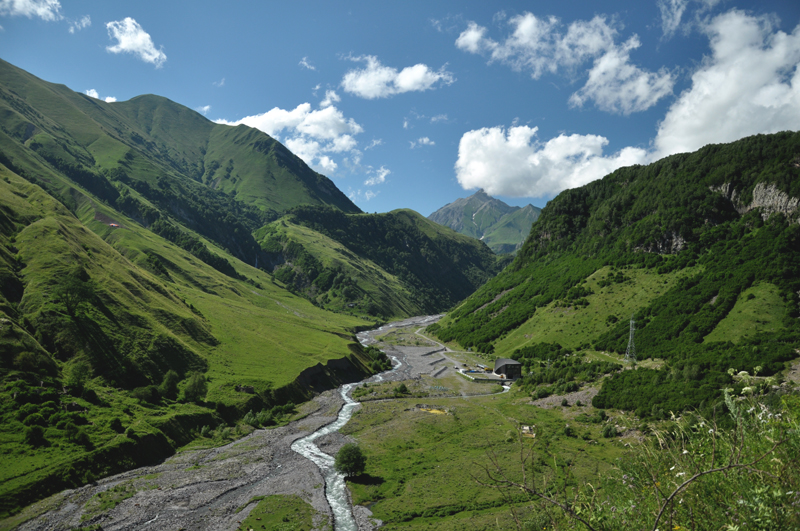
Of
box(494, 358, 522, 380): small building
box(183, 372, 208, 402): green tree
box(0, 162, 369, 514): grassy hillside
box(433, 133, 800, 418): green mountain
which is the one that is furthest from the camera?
box(494, 358, 522, 380): small building

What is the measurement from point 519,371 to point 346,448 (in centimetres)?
7868

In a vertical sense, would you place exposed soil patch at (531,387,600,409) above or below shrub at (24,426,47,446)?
above

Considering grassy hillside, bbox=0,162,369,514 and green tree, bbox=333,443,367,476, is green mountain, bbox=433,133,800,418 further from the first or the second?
grassy hillside, bbox=0,162,369,514

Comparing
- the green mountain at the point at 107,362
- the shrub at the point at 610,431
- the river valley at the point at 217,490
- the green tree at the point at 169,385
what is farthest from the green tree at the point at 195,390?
the shrub at the point at 610,431

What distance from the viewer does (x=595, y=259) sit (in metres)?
164

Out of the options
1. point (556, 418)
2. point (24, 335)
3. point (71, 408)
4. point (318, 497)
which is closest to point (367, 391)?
point (556, 418)

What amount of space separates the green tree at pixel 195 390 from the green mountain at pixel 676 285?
252 feet

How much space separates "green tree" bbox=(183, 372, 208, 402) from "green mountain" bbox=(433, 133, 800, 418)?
7693 centimetres

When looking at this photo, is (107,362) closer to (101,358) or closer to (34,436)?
(101,358)

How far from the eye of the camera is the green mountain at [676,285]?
255 feet

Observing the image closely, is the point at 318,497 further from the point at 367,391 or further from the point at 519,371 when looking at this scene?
the point at 519,371

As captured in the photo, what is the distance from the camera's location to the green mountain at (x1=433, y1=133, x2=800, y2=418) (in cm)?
7788

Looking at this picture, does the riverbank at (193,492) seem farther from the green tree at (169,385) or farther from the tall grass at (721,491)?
the tall grass at (721,491)

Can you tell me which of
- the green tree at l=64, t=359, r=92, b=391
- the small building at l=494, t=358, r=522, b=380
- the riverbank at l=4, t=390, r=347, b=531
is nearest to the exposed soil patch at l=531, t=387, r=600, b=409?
the small building at l=494, t=358, r=522, b=380
